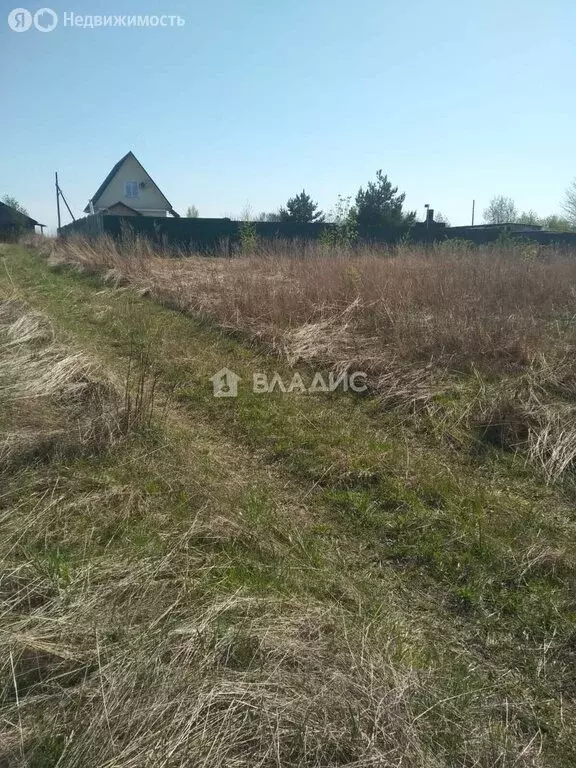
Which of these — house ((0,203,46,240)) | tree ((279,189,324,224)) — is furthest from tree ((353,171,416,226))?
house ((0,203,46,240))

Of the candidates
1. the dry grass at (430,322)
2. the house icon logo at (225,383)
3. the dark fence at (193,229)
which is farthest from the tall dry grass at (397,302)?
the dark fence at (193,229)

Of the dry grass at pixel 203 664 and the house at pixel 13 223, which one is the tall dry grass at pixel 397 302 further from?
the house at pixel 13 223

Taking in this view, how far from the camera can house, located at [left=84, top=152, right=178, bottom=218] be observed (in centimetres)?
3475

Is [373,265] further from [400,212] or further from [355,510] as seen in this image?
[400,212]

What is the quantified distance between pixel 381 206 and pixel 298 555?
28043 millimetres

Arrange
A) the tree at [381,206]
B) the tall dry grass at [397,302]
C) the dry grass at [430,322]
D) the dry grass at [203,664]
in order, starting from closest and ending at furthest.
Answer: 1. the dry grass at [203,664]
2. the dry grass at [430,322]
3. the tall dry grass at [397,302]
4. the tree at [381,206]

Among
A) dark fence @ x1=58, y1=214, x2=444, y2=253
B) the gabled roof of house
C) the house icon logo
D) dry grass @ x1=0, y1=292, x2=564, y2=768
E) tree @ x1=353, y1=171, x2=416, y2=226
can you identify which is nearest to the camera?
dry grass @ x1=0, y1=292, x2=564, y2=768

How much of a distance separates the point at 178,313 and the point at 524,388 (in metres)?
5.59

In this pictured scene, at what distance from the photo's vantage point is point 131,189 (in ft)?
115

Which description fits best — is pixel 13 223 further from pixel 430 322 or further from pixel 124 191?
pixel 430 322

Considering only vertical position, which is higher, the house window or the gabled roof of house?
the house window

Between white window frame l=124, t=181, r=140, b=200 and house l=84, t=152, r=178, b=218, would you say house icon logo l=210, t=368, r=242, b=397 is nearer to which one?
house l=84, t=152, r=178, b=218

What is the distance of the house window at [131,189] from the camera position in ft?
115

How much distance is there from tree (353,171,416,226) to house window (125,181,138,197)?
17.1 meters
